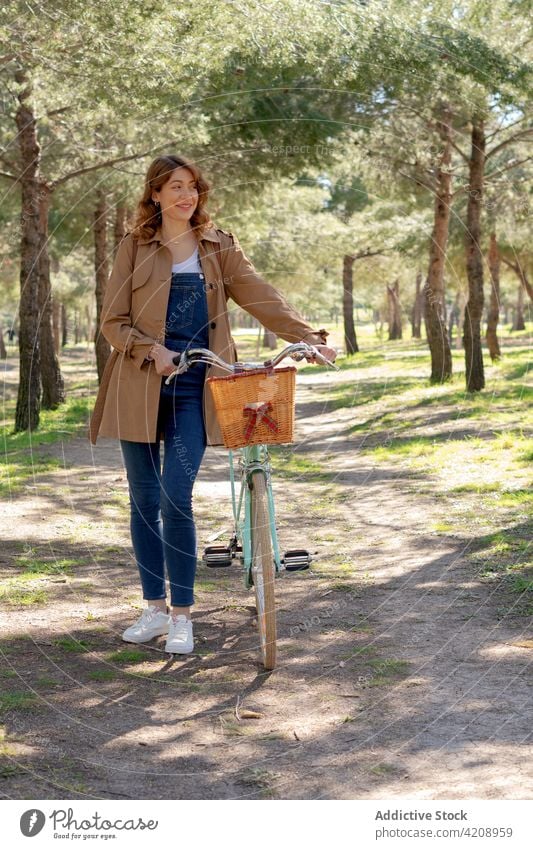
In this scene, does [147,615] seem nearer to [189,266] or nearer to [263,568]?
[263,568]

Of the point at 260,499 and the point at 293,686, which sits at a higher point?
the point at 260,499

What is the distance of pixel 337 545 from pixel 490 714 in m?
3.35

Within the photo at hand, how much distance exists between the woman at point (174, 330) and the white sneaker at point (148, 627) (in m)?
0.22

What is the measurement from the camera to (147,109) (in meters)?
10.0

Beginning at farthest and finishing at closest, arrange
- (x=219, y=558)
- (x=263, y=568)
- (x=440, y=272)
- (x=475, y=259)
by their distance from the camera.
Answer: (x=440, y=272) < (x=475, y=259) < (x=219, y=558) < (x=263, y=568)

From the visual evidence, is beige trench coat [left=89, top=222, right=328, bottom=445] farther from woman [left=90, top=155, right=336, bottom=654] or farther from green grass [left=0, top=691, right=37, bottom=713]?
green grass [left=0, top=691, right=37, bottom=713]

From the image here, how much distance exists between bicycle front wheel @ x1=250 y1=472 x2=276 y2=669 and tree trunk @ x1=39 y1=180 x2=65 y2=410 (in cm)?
1123

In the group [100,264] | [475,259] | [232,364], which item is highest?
[100,264]

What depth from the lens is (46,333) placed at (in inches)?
680

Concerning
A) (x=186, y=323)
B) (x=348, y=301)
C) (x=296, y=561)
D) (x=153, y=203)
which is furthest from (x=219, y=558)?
(x=348, y=301)

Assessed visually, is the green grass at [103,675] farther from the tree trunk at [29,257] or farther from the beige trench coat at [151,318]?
the tree trunk at [29,257]

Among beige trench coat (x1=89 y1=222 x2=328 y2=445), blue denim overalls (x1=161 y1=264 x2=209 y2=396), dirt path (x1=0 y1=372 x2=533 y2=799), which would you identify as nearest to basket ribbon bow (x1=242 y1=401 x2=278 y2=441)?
beige trench coat (x1=89 y1=222 x2=328 y2=445)

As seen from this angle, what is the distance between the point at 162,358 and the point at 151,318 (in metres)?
0.28
